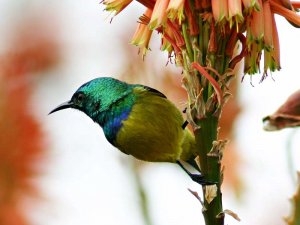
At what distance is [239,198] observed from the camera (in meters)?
4.11

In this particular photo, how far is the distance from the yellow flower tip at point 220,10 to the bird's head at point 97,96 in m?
1.17

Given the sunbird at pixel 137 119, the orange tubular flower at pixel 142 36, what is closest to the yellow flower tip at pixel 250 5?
the orange tubular flower at pixel 142 36

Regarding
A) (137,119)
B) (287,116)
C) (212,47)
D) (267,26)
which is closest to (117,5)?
(212,47)

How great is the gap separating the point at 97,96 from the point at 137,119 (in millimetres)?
196

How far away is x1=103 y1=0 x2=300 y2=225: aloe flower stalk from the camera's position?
202 cm

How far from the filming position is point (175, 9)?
204 cm

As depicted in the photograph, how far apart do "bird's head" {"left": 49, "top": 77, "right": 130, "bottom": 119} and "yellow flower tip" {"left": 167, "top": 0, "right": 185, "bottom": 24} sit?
1087 millimetres

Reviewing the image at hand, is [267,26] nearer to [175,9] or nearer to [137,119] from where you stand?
[175,9]

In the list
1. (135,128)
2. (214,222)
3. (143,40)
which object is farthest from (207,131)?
(135,128)

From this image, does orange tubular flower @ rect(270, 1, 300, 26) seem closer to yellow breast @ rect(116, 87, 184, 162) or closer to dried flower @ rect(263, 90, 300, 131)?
dried flower @ rect(263, 90, 300, 131)

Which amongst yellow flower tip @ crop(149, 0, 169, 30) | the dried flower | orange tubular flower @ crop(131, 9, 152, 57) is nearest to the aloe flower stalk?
yellow flower tip @ crop(149, 0, 169, 30)

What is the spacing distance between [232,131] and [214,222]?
220 centimetres

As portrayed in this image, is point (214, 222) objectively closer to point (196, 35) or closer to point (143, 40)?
point (196, 35)

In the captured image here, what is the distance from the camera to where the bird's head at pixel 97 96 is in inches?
123
